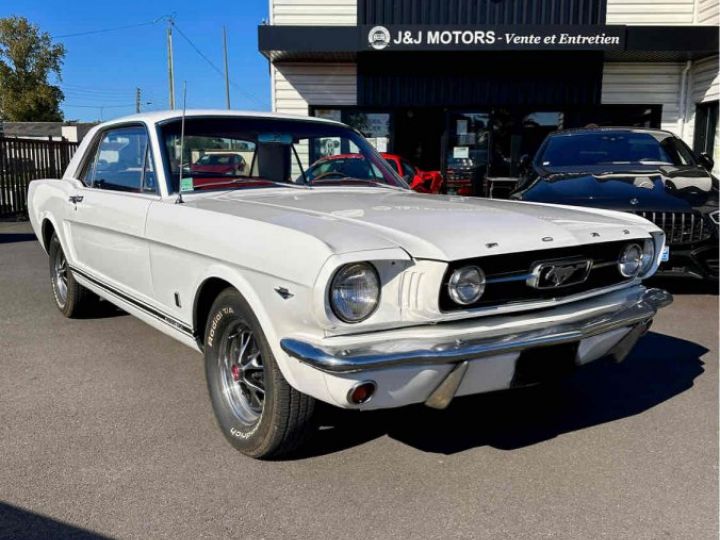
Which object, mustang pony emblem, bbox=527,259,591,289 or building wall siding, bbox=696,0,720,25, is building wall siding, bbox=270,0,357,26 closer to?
building wall siding, bbox=696,0,720,25

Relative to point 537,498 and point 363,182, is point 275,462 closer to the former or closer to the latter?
point 537,498

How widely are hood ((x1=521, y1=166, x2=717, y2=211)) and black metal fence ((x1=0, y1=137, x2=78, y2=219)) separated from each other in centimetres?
1102

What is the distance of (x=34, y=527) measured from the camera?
7.92 ft

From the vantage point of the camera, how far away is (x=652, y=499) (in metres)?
2.62

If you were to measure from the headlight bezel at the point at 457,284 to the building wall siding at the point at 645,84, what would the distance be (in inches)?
464

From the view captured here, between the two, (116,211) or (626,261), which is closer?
(626,261)

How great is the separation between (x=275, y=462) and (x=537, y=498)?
1120mm

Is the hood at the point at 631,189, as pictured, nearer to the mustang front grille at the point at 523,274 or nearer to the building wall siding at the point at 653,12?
the mustang front grille at the point at 523,274

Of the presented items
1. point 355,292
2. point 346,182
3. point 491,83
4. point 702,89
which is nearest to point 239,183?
point 346,182

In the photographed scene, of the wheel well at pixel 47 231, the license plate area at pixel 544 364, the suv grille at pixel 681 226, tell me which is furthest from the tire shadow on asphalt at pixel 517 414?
the wheel well at pixel 47 231

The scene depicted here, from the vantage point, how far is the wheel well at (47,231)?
5.45 m

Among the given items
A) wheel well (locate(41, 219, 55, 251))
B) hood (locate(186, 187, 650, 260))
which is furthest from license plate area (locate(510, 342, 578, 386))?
wheel well (locate(41, 219, 55, 251))

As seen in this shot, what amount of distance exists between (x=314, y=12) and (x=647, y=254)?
1102 cm

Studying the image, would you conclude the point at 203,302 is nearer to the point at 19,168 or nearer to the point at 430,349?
the point at 430,349
